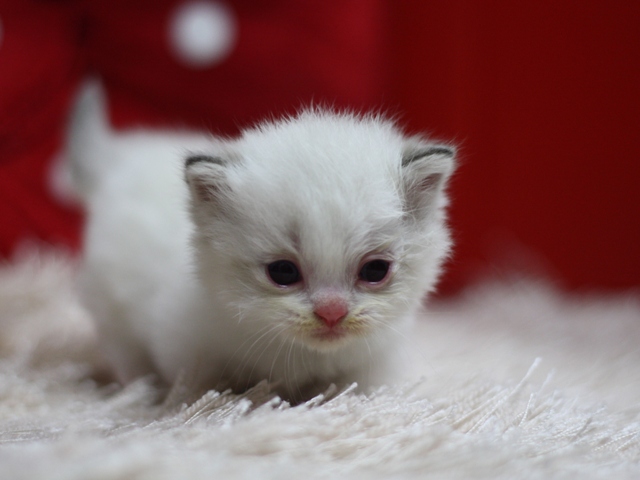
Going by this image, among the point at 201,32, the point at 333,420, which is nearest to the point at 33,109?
the point at 201,32

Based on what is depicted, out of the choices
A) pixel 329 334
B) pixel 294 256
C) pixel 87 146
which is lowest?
pixel 329 334

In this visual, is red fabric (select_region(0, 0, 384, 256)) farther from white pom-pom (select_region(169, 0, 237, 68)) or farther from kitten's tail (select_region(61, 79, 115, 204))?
kitten's tail (select_region(61, 79, 115, 204))

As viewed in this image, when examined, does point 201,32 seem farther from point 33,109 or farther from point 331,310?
point 331,310

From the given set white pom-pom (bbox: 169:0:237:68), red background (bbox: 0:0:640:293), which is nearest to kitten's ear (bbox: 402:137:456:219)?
red background (bbox: 0:0:640:293)

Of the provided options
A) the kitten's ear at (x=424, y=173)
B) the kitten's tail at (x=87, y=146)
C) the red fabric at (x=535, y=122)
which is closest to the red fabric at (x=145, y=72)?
the red fabric at (x=535, y=122)

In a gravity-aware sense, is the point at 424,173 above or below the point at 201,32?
below

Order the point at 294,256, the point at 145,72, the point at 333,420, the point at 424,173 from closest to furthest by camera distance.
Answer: the point at 333,420 < the point at 294,256 < the point at 424,173 < the point at 145,72

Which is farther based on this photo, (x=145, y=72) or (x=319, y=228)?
(x=145, y=72)

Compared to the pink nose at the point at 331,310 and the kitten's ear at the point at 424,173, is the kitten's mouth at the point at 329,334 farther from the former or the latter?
the kitten's ear at the point at 424,173
